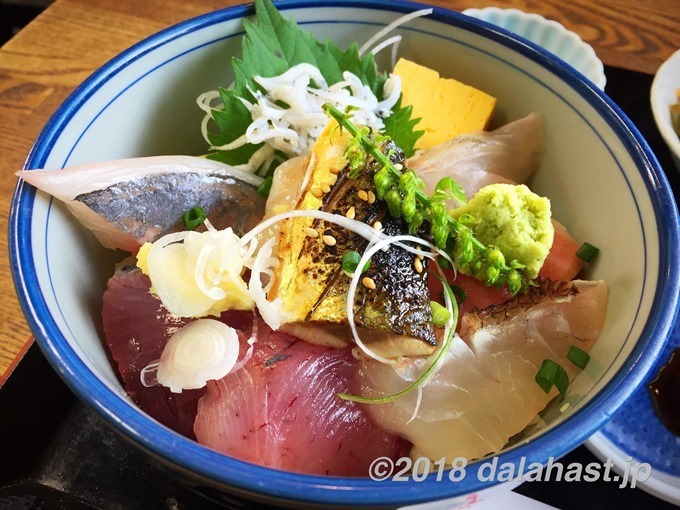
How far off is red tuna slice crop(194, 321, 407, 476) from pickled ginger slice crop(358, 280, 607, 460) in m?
0.05

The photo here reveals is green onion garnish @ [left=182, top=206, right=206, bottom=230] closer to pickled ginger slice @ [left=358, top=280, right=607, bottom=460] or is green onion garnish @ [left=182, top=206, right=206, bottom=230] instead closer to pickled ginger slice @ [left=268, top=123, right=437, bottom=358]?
pickled ginger slice @ [left=268, top=123, right=437, bottom=358]

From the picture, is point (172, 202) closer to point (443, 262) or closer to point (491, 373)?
point (443, 262)

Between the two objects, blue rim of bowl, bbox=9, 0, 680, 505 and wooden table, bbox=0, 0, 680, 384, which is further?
wooden table, bbox=0, 0, 680, 384

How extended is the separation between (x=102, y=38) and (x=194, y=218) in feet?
3.80

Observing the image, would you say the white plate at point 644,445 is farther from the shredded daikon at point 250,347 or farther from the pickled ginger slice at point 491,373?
the shredded daikon at point 250,347

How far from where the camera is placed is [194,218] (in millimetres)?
1214

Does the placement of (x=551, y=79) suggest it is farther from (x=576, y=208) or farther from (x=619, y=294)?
(x=619, y=294)

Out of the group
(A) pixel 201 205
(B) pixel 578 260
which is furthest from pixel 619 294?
(A) pixel 201 205

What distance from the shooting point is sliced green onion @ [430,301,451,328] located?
3.43 feet

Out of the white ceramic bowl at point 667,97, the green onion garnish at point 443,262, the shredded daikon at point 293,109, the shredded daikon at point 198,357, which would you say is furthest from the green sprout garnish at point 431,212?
the white ceramic bowl at point 667,97

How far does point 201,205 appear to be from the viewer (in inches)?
48.3

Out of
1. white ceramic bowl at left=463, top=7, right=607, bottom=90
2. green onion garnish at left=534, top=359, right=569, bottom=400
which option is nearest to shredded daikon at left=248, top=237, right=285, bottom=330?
green onion garnish at left=534, top=359, right=569, bottom=400

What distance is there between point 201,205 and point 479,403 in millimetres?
644

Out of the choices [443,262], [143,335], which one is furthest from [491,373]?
[143,335]
